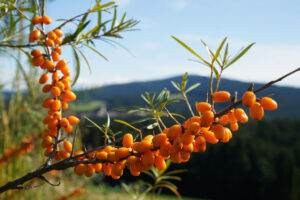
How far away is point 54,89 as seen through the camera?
514mm

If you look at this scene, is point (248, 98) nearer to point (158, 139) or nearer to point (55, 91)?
point (158, 139)

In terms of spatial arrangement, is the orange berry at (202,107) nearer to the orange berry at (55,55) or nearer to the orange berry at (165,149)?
the orange berry at (165,149)

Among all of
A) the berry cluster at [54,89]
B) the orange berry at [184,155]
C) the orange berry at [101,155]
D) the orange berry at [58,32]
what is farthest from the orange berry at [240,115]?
the orange berry at [58,32]

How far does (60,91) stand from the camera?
1.74 feet

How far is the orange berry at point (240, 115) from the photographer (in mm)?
384

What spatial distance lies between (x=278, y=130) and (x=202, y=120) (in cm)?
3151

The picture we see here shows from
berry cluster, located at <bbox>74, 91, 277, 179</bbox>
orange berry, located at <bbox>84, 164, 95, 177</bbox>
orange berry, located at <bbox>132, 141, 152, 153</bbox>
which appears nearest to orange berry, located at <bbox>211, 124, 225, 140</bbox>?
berry cluster, located at <bbox>74, 91, 277, 179</bbox>

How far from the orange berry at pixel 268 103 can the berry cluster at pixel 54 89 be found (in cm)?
38

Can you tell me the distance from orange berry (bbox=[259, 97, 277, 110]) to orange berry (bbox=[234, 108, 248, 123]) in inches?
1.3

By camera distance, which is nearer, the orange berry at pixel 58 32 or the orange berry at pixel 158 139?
the orange berry at pixel 158 139

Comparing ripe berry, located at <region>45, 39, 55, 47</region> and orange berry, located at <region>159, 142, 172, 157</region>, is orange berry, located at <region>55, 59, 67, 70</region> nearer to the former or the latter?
ripe berry, located at <region>45, 39, 55, 47</region>

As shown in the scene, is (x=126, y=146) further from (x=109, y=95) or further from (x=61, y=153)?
(x=109, y=95)

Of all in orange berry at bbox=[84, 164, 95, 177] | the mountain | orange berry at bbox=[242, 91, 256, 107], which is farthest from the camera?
the mountain

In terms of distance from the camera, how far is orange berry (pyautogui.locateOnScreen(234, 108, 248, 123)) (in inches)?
15.1
